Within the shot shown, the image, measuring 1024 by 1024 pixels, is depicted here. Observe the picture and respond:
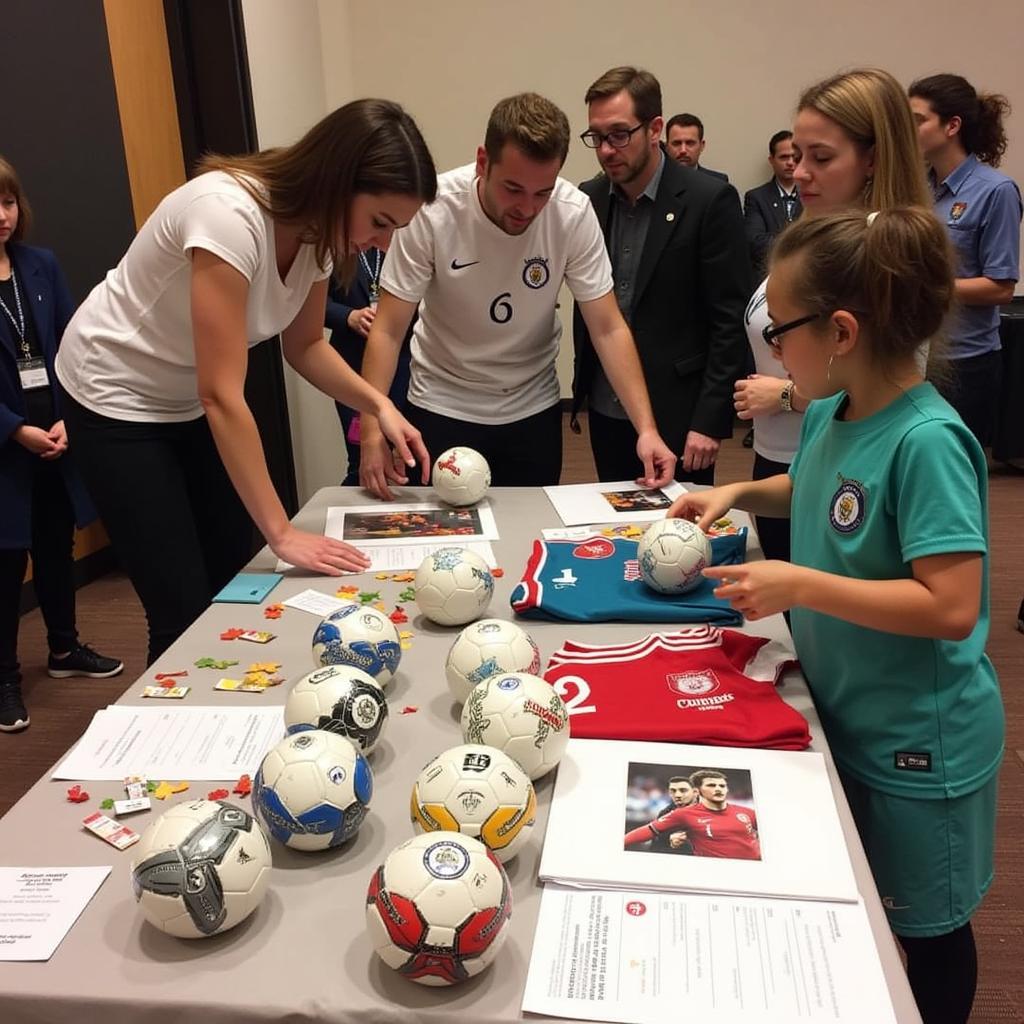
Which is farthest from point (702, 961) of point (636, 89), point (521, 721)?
point (636, 89)

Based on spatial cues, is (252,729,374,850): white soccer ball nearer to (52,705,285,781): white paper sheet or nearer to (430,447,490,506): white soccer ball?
(52,705,285,781): white paper sheet

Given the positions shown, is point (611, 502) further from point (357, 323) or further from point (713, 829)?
point (357, 323)

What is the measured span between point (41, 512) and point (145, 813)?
205 centimetres

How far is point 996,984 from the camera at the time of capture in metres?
1.72

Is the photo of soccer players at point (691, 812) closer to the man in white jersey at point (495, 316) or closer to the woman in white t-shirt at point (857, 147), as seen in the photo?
the woman in white t-shirt at point (857, 147)

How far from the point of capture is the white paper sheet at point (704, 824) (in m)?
0.92

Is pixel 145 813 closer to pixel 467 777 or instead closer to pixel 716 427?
pixel 467 777

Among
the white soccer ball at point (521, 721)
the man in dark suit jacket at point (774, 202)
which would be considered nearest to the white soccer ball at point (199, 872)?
the white soccer ball at point (521, 721)

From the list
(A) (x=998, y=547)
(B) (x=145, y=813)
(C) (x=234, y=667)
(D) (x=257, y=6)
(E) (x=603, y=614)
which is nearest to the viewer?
(B) (x=145, y=813)

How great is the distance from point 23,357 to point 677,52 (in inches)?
175

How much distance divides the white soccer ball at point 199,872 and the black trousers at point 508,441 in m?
1.50

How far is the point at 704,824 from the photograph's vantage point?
992 mm

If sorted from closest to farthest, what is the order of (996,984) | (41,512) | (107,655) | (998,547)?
(996,984), (41,512), (107,655), (998,547)

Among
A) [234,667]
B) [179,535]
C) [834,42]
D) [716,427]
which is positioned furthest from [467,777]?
[834,42]
